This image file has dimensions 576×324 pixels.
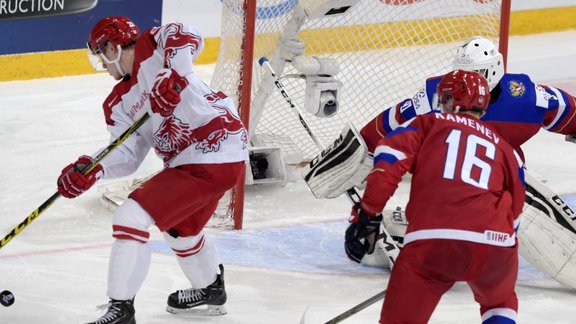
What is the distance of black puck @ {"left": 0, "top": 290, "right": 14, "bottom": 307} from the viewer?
420 centimetres

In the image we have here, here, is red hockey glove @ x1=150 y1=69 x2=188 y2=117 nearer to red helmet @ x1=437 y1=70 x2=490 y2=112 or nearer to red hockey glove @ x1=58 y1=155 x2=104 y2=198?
red hockey glove @ x1=58 y1=155 x2=104 y2=198

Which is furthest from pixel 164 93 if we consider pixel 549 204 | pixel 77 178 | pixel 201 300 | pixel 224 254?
pixel 549 204

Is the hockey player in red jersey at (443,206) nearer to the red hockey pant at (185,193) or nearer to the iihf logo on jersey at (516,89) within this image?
the red hockey pant at (185,193)

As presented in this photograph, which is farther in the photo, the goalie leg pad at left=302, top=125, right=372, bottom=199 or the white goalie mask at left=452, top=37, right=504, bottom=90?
the white goalie mask at left=452, top=37, right=504, bottom=90

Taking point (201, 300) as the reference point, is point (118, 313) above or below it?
above

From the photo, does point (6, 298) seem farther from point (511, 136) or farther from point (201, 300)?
point (511, 136)

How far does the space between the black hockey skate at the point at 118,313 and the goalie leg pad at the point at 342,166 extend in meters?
0.70

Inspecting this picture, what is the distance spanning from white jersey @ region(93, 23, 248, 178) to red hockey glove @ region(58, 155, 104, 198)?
0.06 metres

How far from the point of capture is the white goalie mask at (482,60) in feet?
14.5

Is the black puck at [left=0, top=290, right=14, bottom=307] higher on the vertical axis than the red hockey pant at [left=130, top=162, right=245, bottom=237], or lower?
lower

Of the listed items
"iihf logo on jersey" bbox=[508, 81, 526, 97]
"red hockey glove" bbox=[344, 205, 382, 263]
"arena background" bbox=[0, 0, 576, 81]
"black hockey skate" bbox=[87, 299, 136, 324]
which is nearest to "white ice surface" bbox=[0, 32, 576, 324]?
"black hockey skate" bbox=[87, 299, 136, 324]

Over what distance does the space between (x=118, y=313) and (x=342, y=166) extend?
0.83m

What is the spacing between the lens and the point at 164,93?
3.93 meters

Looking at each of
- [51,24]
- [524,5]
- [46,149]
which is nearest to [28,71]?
[51,24]
